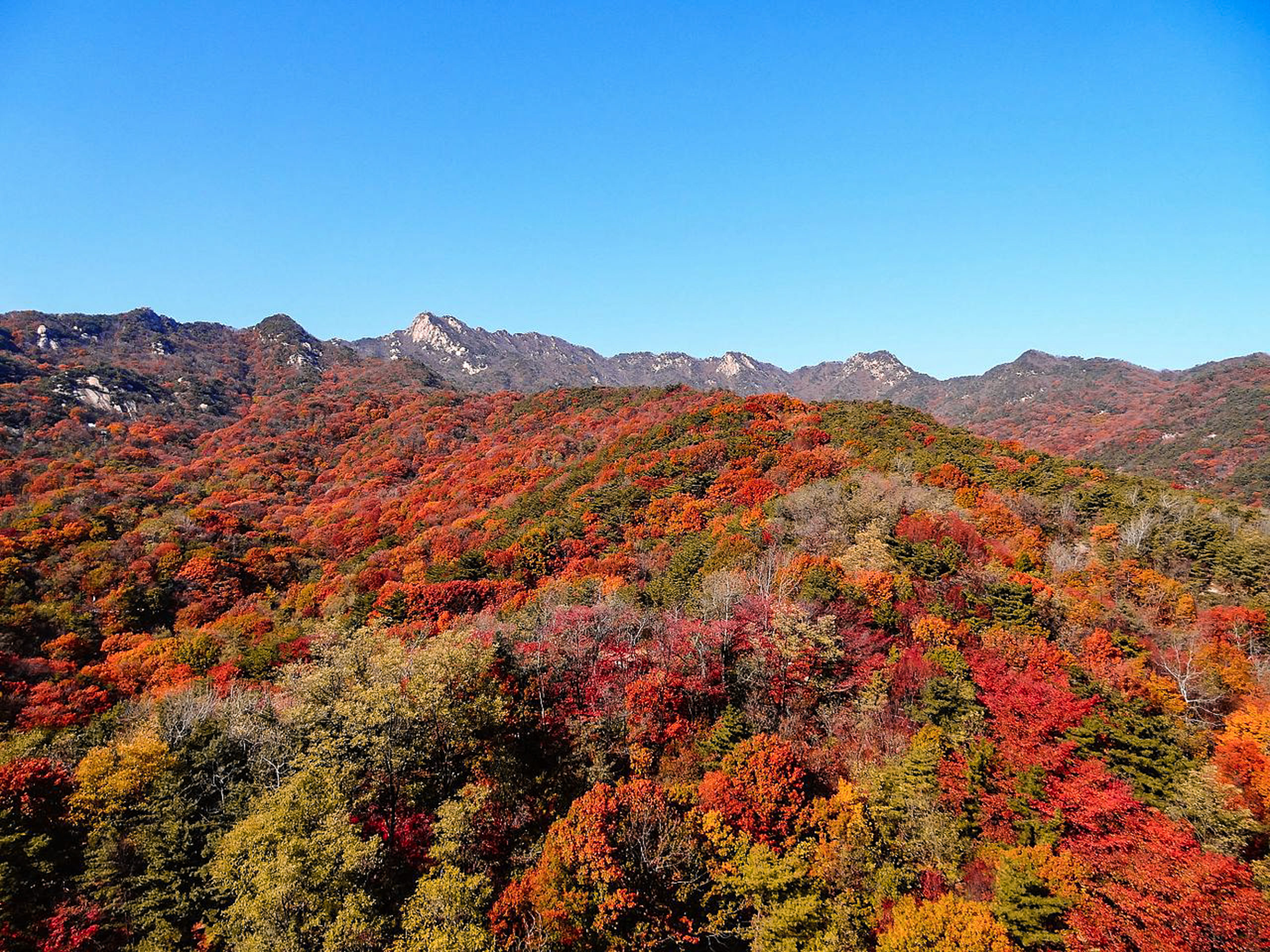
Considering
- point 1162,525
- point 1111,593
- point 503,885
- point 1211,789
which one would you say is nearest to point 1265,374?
point 1162,525

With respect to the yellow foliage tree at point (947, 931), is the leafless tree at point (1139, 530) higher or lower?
higher

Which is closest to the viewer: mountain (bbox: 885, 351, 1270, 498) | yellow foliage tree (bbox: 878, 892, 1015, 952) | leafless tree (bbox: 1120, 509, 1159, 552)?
yellow foliage tree (bbox: 878, 892, 1015, 952)

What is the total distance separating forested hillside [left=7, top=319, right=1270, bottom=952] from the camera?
2225 cm

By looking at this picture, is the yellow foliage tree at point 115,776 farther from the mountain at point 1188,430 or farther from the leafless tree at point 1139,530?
the mountain at point 1188,430

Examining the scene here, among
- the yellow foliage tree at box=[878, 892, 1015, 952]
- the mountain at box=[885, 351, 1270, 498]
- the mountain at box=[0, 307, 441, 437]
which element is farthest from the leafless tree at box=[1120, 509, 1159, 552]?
the mountain at box=[0, 307, 441, 437]

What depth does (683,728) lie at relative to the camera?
35094 mm

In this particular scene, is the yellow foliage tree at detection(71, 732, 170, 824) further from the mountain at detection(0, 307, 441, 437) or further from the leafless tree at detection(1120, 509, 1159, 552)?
the mountain at detection(0, 307, 441, 437)

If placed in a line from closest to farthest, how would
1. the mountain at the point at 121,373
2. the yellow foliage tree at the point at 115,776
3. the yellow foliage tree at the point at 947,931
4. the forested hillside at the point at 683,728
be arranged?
the yellow foliage tree at the point at 947,931 < the forested hillside at the point at 683,728 < the yellow foliage tree at the point at 115,776 < the mountain at the point at 121,373

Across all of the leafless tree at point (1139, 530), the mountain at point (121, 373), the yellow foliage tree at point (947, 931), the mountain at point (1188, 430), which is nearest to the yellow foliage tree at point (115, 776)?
the yellow foliage tree at point (947, 931)

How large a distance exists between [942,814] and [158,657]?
64.5 m

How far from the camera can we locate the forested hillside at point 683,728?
2225cm

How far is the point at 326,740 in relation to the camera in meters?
27.0

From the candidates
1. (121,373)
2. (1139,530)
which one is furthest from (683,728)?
(121,373)

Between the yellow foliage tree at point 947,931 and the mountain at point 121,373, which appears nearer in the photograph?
the yellow foliage tree at point 947,931
